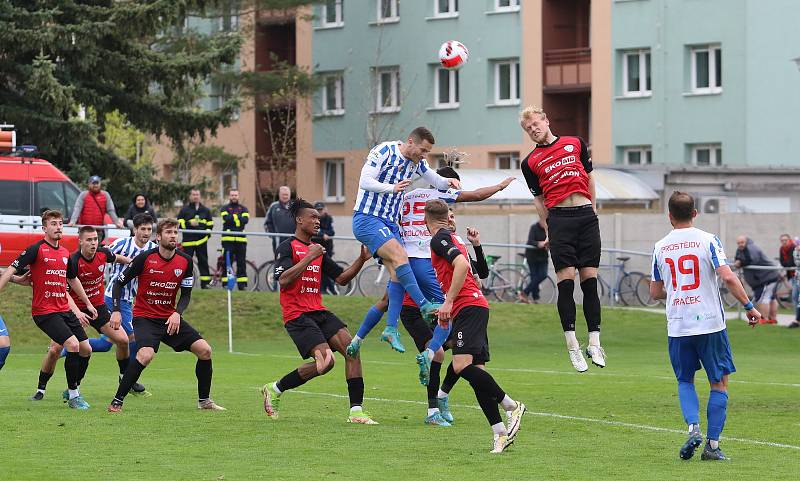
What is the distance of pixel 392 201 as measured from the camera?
610 inches

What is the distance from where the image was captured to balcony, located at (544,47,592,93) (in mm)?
54281

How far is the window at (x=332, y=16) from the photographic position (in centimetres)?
6115

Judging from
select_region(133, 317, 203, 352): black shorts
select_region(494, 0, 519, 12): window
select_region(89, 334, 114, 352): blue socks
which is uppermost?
select_region(494, 0, 519, 12): window

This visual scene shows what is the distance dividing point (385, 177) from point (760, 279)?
18254 mm

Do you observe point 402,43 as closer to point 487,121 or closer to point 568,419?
point 487,121

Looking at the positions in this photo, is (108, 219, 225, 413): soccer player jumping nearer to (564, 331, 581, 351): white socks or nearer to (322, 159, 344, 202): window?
(564, 331, 581, 351): white socks

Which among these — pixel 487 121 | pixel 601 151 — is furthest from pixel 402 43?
pixel 601 151

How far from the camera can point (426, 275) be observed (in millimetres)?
15523

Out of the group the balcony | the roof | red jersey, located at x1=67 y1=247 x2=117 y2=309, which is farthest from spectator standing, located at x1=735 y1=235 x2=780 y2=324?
the balcony

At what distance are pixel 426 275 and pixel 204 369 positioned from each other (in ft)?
8.01

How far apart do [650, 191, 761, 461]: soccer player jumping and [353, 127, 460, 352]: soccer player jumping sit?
331 centimetres

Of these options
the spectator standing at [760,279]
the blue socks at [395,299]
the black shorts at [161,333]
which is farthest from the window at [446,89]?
the blue socks at [395,299]

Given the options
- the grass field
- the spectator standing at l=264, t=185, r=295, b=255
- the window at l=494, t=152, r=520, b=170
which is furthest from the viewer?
the window at l=494, t=152, r=520, b=170

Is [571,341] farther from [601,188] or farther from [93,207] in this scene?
[601,188]
